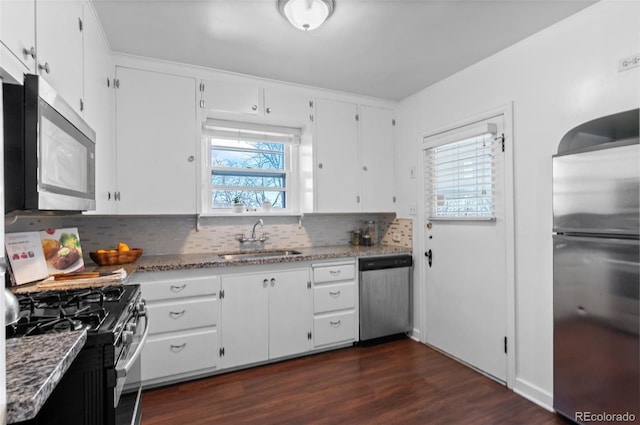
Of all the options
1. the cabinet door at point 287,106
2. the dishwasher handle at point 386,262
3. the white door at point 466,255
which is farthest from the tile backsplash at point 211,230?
the cabinet door at point 287,106

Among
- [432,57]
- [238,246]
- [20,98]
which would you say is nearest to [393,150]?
[432,57]

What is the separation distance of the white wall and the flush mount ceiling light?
4.55 ft

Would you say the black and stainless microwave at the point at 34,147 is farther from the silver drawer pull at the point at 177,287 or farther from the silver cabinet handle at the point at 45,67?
the silver drawer pull at the point at 177,287

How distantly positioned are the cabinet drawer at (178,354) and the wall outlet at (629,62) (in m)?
2.99

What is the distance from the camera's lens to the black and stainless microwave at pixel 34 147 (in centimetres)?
95

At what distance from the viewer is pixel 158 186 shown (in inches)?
101

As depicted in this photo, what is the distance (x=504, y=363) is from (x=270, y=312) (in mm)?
1769

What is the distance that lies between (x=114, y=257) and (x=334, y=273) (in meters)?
1.71

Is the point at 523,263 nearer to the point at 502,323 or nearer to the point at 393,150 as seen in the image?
the point at 502,323

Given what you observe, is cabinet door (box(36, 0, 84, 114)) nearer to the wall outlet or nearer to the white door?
the white door

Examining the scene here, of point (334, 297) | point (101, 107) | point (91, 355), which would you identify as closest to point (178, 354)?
point (334, 297)

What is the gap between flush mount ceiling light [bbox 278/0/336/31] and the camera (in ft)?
5.84

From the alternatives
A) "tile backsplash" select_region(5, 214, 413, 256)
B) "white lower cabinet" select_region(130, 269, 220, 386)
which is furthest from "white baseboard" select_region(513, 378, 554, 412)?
"white lower cabinet" select_region(130, 269, 220, 386)

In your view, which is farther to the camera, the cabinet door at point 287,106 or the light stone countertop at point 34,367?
the cabinet door at point 287,106
